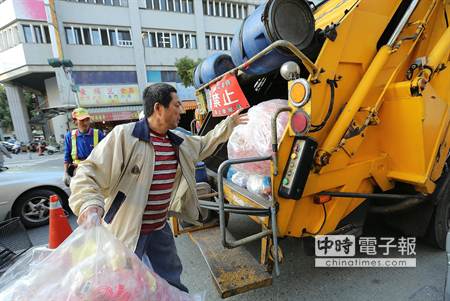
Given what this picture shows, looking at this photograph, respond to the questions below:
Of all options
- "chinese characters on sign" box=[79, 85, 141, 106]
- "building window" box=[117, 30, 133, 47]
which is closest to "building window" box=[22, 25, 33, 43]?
"chinese characters on sign" box=[79, 85, 141, 106]

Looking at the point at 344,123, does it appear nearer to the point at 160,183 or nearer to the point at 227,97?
the point at 227,97

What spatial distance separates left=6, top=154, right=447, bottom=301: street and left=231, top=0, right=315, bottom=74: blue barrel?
1.89 meters

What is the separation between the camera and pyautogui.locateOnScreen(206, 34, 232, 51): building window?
22.9m

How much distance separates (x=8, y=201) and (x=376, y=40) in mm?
5013

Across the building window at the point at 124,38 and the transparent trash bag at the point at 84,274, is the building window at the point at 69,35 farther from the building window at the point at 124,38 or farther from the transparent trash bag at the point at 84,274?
Answer: the transparent trash bag at the point at 84,274

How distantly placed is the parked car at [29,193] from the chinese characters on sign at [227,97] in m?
3.16

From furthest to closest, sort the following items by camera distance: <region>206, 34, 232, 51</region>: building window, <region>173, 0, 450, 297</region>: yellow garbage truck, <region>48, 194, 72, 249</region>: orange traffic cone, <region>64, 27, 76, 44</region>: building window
→ <region>206, 34, 232, 51</region>: building window, <region>64, 27, 76, 44</region>: building window, <region>48, 194, 72, 249</region>: orange traffic cone, <region>173, 0, 450, 297</region>: yellow garbage truck

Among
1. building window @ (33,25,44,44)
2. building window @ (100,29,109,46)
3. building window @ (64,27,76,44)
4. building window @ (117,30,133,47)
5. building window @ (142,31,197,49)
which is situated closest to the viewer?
building window @ (64,27,76,44)

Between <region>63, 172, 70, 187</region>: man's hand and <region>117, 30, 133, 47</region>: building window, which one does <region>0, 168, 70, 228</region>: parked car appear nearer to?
<region>63, 172, 70, 187</region>: man's hand

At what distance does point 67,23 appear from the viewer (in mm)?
17922

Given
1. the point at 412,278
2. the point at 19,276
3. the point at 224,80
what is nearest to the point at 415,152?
the point at 412,278

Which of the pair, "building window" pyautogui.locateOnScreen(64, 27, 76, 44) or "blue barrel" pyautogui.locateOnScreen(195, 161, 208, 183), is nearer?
"blue barrel" pyautogui.locateOnScreen(195, 161, 208, 183)

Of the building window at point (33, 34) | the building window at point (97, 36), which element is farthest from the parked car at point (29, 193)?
the building window at point (33, 34)

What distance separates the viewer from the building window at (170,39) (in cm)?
2047
